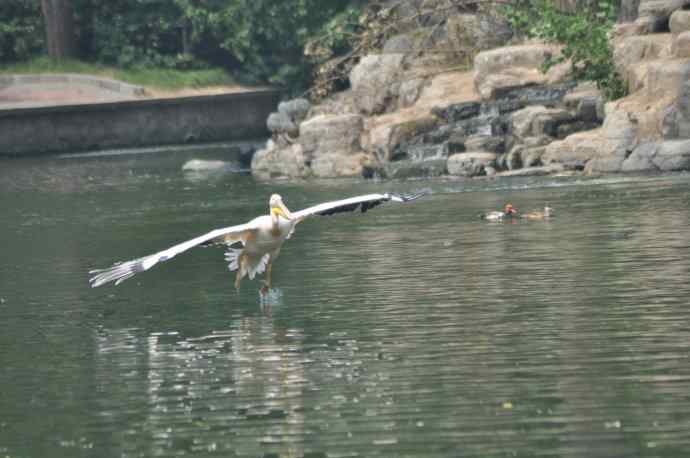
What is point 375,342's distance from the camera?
14.7 metres

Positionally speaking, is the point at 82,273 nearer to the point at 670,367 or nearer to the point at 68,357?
the point at 68,357

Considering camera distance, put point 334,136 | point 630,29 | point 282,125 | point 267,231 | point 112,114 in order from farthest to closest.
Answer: point 112,114, point 282,125, point 334,136, point 630,29, point 267,231

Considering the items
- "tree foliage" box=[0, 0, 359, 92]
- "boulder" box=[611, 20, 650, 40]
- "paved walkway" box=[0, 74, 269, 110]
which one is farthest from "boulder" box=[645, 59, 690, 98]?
"paved walkway" box=[0, 74, 269, 110]

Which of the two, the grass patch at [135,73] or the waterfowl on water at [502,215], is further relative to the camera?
the grass patch at [135,73]

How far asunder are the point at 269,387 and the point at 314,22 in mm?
46045

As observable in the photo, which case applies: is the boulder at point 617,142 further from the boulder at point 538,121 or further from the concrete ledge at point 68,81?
the concrete ledge at point 68,81

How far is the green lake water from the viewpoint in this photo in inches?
444

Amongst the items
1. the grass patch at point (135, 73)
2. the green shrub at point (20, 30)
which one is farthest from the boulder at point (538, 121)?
the green shrub at point (20, 30)

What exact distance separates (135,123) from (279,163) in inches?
675

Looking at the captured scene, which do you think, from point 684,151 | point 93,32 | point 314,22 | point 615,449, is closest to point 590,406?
point 615,449

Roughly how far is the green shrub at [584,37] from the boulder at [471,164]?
3078 mm

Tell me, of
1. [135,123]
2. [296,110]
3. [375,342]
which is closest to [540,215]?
[375,342]

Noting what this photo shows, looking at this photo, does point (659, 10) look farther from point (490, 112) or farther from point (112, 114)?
point (112, 114)

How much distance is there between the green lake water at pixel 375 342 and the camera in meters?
11.3
